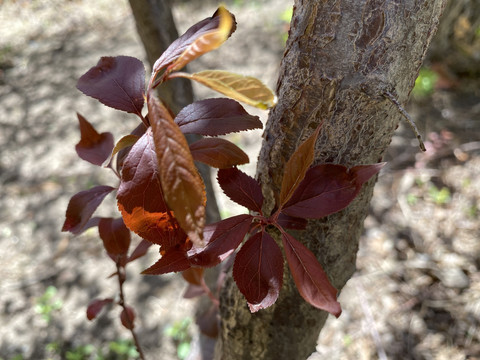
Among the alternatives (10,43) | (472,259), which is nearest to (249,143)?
(472,259)

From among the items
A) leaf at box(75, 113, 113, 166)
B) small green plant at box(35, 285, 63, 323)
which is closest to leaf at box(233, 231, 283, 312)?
leaf at box(75, 113, 113, 166)

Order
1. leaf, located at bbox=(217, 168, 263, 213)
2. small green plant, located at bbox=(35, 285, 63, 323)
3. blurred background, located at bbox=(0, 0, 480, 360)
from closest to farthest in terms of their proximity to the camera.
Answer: leaf, located at bbox=(217, 168, 263, 213)
blurred background, located at bbox=(0, 0, 480, 360)
small green plant, located at bbox=(35, 285, 63, 323)

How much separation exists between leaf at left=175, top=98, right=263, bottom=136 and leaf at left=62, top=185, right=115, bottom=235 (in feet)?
0.91

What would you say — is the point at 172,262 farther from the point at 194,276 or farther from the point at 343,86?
the point at 194,276

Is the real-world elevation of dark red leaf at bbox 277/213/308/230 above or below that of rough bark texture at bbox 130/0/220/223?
below

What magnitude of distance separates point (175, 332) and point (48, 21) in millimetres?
4854

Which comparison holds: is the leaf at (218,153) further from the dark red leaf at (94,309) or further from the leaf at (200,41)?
the dark red leaf at (94,309)

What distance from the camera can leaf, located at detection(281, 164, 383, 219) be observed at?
648 mm

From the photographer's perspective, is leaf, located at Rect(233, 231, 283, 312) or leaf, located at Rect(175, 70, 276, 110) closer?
leaf, located at Rect(175, 70, 276, 110)

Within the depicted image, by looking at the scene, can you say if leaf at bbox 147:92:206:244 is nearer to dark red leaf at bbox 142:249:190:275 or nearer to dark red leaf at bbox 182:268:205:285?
dark red leaf at bbox 142:249:190:275

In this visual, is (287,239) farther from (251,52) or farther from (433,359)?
(251,52)

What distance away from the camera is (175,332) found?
2.16 metres

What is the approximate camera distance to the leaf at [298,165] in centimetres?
58

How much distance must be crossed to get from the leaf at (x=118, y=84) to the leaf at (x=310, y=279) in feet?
1.16
